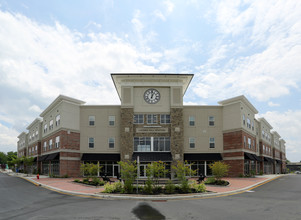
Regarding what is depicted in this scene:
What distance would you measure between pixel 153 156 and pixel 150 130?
3.78m

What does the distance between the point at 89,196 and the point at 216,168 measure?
1285cm

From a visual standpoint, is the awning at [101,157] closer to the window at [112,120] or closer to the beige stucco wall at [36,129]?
the window at [112,120]

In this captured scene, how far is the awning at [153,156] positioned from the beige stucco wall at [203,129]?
405cm

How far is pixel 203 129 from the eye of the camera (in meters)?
40.5

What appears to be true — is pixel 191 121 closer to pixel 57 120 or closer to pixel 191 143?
pixel 191 143


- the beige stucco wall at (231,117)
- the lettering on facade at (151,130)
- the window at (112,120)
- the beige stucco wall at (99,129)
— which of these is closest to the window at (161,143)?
the lettering on facade at (151,130)

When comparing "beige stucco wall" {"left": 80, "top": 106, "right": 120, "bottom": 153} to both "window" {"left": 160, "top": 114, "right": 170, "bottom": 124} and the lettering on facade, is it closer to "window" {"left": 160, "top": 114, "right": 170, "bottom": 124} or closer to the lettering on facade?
the lettering on facade

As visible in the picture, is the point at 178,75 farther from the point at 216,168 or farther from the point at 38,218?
the point at 38,218

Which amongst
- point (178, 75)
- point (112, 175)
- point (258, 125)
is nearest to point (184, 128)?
point (178, 75)

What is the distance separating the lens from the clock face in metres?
38.9

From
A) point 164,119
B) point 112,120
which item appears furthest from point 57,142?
point 164,119

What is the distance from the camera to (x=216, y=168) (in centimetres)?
2552

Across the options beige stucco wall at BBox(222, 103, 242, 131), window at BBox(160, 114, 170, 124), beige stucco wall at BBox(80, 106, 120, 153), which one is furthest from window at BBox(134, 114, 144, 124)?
beige stucco wall at BBox(222, 103, 242, 131)

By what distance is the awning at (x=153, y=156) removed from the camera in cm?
3641
